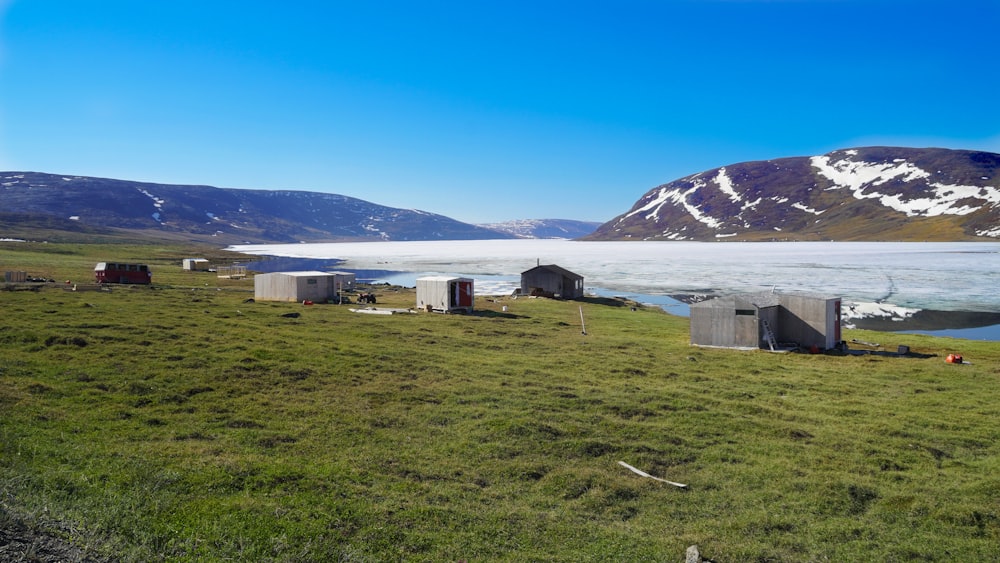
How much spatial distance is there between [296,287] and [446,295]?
48.1ft

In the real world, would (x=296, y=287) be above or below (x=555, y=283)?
below

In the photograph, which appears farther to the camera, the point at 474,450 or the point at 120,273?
the point at 120,273

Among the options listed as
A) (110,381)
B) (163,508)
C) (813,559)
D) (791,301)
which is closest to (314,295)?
(110,381)

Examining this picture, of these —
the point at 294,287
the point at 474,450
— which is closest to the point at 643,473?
the point at 474,450

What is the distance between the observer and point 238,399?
19.8 meters

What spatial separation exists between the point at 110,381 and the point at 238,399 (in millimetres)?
4624

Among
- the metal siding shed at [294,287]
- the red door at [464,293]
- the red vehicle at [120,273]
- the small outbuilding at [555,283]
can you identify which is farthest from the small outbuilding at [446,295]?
the red vehicle at [120,273]

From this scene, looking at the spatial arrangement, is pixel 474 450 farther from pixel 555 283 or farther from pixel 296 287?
pixel 555 283

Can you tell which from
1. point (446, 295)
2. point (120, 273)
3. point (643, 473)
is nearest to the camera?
point (643, 473)

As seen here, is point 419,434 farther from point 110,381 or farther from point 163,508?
point 110,381

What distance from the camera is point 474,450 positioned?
640 inches

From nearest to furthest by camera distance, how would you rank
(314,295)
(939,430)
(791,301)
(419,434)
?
1. (419,434)
2. (939,430)
3. (791,301)
4. (314,295)

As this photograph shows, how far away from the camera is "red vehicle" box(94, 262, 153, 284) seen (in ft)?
201

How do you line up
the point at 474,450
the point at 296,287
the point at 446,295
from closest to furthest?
the point at 474,450, the point at 446,295, the point at 296,287
